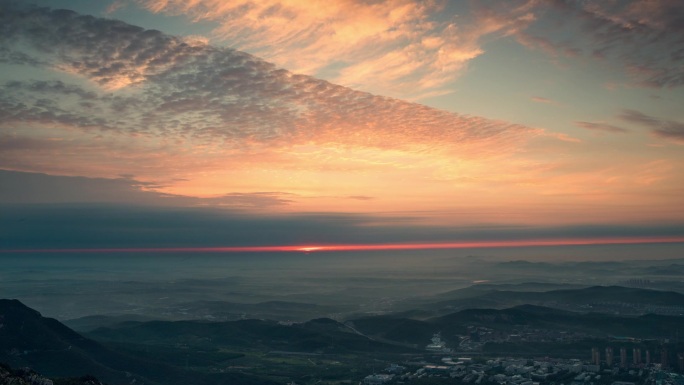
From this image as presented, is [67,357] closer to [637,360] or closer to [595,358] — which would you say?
[595,358]

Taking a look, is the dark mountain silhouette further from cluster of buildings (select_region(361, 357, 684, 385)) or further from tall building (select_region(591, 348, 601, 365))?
tall building (select_region(591, 348, 601, 365))

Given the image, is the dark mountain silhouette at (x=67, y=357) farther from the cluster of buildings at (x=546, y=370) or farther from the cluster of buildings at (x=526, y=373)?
the cluster of buildings at (x=546, y=370)

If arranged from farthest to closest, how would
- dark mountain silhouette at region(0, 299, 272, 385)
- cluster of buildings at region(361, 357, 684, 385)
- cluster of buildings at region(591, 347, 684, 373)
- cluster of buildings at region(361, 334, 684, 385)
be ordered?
cluster of buildings at region(591, 347, 684, 373) → cluster of buildings at region(361, 334, 684, 385) → cluster of buildings at region(361, 357, 684, 385) → dark mountain silhouette at region(0, 299, 272, 385)

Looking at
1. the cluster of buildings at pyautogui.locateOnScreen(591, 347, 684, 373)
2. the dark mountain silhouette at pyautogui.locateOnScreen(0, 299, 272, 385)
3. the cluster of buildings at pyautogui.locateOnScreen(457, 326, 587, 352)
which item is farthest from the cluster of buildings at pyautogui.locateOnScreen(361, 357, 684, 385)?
the dark mountain silhouette at pyautogui.locateOnScreen(0, 299, 272, 385)

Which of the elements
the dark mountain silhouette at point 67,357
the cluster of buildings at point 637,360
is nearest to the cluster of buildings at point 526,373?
the cluster of buildings at point 637,360

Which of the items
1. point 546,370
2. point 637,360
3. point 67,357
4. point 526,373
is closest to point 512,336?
point 637,360

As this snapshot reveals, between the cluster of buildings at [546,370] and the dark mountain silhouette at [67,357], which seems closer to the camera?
the dark mountain silhouette at [67,357]

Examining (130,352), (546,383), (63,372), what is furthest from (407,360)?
(63,372)

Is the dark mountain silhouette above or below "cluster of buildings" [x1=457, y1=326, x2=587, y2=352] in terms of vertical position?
above

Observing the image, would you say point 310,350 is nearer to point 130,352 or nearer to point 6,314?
point 130,352

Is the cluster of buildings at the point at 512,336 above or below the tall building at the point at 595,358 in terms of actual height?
below

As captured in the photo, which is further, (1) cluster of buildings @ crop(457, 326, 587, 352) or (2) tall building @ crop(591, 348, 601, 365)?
(1) cluster of buildings @ crop(457, 326, 587, 352)
